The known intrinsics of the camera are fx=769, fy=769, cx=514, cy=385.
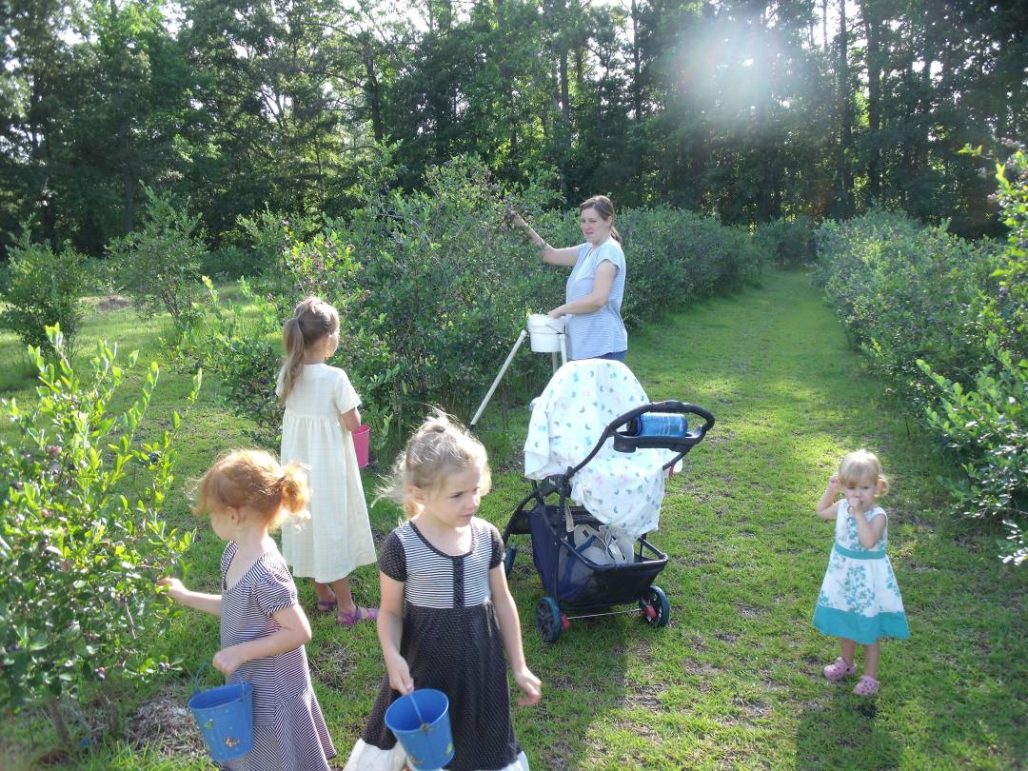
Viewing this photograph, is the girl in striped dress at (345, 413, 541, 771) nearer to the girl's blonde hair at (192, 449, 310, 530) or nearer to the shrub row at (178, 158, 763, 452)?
the girl's blonde hair at (192, 449, 310, 530)

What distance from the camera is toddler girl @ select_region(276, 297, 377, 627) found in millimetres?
3596

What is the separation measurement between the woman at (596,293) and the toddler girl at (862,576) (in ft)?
6.48

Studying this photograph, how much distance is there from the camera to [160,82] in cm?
3189

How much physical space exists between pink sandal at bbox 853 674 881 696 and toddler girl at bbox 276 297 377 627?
236 cm

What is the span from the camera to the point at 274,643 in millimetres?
2201

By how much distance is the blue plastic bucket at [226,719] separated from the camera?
203 cm

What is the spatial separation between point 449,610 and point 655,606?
197 cm

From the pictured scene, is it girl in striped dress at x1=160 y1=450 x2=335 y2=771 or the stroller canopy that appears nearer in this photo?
girl in striped dress at x1=160 y1=450 x2=335 y2=771

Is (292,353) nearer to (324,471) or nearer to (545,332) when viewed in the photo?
(324,471)

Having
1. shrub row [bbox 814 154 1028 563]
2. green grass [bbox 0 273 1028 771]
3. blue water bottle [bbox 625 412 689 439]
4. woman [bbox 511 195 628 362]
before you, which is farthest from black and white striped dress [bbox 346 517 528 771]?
woman [bbox 511 195 628 362]

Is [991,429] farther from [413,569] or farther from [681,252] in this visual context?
[681,252]

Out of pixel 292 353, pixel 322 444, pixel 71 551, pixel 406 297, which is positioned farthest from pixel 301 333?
pixel 406 297

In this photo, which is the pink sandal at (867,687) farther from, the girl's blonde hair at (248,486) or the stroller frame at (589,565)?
the girl's blonde hair at (248,486)

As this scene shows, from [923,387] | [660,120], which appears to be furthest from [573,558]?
[660,120]
